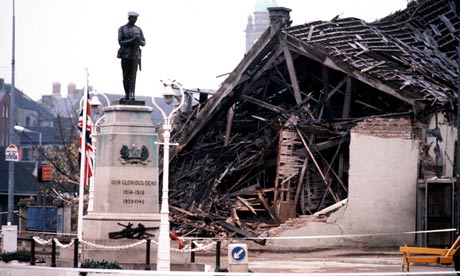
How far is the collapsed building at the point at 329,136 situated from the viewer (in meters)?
44.3

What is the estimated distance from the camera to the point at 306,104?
48.4 meters

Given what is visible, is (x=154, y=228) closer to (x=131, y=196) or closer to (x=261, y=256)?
(x=131, y=196)

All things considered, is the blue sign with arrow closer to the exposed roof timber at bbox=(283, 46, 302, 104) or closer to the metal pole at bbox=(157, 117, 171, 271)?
the metal pole at bbox=(157, 117, 171, 271)

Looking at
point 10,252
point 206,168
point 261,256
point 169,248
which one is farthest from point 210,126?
point 169,248

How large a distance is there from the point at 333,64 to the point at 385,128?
3698 millimetres

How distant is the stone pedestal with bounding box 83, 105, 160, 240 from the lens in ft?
113

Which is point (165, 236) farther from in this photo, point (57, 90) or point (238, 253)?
point (57, 90)

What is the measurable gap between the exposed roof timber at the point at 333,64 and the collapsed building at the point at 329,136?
0.03m

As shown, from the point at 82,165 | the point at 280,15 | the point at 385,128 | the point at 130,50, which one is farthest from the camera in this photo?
the point at 280,15

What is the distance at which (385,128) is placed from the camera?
44844 millimetres

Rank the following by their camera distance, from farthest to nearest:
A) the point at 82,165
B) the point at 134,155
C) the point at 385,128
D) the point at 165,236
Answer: the point at 385,128
the point at 82,165
the point at 134,155
the point at 165,236

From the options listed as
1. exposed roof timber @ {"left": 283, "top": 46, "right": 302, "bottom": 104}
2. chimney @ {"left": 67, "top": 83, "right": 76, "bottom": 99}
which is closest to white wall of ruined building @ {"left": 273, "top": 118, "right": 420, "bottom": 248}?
exposed roof timber @ {"left": 283, "top": 46, "right": 302, "bottom": 104}

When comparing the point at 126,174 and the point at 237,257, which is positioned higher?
the point at 126,174

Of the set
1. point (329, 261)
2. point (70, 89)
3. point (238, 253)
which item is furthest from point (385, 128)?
point (70, 89)
